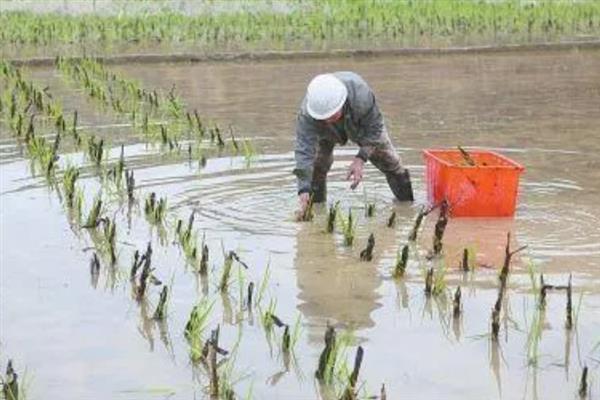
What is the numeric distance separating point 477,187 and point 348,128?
730 mm

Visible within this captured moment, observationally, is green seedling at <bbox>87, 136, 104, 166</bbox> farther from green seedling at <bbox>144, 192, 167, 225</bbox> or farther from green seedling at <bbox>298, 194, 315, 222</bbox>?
green seedling at <bbox>298, 194, 315, 222</bbox>

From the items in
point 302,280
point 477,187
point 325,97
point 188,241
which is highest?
point 325,97

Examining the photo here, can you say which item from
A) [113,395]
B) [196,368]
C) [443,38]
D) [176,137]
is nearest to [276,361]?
[196,368]

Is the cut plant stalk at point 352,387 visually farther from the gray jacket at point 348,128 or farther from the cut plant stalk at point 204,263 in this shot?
the gray jacket at point 348,128

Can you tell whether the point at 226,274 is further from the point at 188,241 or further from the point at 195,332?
the point at 195,332

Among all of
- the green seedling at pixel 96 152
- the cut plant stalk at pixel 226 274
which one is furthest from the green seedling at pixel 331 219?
the green seedling at pixel 96 152

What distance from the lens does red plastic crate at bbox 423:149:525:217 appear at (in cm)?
613

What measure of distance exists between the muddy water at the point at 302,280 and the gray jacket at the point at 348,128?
324 mm

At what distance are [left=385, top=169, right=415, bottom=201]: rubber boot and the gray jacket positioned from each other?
1.24ft

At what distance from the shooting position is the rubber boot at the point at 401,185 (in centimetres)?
676

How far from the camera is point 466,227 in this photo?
6.14 m

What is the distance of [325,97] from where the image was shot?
596 centimetres

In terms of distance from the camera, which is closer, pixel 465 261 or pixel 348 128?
pixel 465 261

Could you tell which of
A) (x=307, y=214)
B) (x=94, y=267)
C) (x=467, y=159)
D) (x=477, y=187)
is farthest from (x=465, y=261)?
(x=94, y=267)
